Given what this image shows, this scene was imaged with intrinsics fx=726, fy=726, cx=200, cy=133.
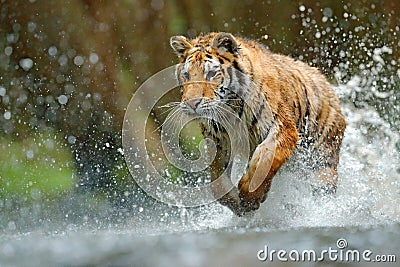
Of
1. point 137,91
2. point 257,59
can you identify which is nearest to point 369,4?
point 137,91

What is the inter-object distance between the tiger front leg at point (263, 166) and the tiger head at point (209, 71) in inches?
13.6

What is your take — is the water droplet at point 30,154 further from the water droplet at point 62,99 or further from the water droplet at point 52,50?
the water droplet at point 52,50

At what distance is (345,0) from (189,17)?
1735mm

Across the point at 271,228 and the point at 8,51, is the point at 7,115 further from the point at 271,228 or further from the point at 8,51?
the point at 271,228

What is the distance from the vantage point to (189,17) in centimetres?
804

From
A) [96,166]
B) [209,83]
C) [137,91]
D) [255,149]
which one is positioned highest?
[137,91]

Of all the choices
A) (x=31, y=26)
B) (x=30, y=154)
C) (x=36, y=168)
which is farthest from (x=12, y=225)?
(x=31, y=26)

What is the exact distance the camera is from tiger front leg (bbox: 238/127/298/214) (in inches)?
162

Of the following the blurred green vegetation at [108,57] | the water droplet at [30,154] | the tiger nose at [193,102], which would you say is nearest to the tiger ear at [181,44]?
the tiger nose at [193,102]

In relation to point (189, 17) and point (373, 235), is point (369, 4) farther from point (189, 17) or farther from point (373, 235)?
point (373, 235)

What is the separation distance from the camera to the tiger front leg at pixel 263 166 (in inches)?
162

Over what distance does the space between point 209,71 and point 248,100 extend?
11.3 inches

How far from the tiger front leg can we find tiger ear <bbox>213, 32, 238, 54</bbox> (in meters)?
0.55

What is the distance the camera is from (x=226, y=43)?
4.27 metres
